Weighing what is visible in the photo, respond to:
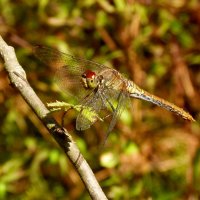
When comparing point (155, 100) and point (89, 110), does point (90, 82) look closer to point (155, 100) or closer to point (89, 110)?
point (89, 110)

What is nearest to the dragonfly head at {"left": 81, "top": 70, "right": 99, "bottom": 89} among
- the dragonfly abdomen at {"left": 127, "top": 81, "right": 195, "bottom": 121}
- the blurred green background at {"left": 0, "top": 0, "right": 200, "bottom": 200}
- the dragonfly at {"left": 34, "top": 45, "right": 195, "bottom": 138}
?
the dragonfly at {"left": 34, "top": 45, "right": 195, "bottom": 138}

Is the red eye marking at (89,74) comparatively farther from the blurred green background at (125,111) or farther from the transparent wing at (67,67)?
the blurred green background at (125,111)

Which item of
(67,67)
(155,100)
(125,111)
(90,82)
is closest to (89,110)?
(90,82)

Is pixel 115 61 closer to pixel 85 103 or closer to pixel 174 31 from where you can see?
pixel 174 31

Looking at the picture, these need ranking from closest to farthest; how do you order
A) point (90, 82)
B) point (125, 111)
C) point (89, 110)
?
1. point (89, 110)
2. point (90, 82)
3. point (125, 111)

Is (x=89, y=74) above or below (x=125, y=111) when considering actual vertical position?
above

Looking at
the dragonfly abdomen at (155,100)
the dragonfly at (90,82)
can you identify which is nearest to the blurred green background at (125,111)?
the dragonfly abdomen at (155,100)
